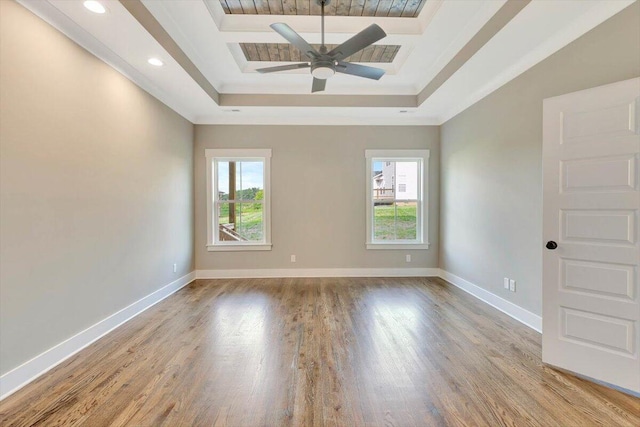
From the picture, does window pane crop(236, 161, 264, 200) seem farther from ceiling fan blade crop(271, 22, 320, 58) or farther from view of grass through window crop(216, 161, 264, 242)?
ceiling fan blade crop(271, 22, 320, 58)

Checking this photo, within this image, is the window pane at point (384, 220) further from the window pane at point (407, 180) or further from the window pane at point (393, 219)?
the window pane at point (407, 180)

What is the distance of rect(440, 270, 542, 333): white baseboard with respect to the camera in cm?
291

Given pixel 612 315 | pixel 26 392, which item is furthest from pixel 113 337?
pixel 612 315

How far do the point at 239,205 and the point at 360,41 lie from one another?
139 inches

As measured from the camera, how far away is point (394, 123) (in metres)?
4.97

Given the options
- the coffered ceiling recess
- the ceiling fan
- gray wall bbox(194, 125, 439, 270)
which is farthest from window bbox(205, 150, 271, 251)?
the ceiling fan

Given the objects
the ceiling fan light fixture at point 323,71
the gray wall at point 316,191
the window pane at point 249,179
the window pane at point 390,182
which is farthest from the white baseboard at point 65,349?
the window pane at point 390,182

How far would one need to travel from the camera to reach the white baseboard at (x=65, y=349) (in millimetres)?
1920

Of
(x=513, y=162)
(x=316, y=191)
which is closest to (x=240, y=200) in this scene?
(x=316, y=191)

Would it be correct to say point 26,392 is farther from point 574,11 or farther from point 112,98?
point 574,11

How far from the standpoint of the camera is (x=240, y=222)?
16.7 feet

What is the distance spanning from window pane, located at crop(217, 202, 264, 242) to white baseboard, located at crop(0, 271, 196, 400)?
161cm

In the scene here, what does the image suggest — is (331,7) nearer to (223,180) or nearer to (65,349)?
(223,180)

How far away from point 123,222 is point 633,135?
449cm
